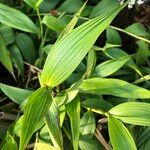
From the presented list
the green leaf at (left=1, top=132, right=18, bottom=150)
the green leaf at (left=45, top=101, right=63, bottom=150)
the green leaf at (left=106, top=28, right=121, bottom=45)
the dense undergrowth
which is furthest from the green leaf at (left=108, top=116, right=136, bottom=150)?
the green leaf at (left=106, top=28, right=121, bottom=45)

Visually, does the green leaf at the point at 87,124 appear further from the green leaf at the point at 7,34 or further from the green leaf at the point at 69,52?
the green leaf at the point at 7,34

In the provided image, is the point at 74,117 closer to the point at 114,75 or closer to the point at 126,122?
the point at 126,122

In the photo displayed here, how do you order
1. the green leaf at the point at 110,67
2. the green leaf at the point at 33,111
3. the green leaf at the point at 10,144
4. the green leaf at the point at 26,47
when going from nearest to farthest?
the green leaf at the point at 33,111
the green leaf at the point at 10,144
the green leaf at the point at 110,67
the green leaf at the point at 26,47

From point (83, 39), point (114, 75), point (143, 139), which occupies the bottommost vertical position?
point (143, 139)

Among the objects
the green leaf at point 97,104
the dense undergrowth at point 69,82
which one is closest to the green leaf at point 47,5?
the dense undergrowth at point 69,82

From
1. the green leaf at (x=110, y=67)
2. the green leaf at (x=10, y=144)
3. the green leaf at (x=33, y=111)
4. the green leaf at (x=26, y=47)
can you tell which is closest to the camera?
the green leaf at (x=33, y=111)

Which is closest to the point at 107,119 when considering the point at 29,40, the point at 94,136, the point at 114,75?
the point at 94,136

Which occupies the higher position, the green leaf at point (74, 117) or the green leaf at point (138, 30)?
the green leaf at point (138, 30)

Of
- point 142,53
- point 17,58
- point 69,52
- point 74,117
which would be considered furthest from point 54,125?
point 142,53
